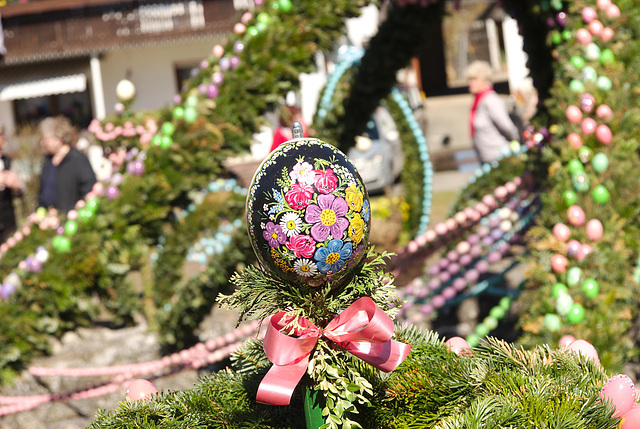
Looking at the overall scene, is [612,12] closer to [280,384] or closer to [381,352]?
[381,352]

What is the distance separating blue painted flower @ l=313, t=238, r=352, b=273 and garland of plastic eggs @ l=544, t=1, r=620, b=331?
1.73 metres

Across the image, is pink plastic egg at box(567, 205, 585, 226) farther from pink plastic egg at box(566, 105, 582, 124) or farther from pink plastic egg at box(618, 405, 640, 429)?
pink plastic egg at box(618, 405, 640, 429)

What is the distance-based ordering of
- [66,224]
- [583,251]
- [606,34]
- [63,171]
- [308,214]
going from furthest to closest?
1. [63,171]
2. [66,224]
3. [606,34]
4. [583,251]
5. [308,214]

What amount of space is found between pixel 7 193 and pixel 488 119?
14.2 feet

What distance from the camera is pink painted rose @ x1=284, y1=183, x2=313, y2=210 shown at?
4.42 ft

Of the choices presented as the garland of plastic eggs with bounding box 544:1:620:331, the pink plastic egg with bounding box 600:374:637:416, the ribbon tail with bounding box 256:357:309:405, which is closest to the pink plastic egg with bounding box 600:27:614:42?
the garland of plastic eggs with bounding box 544:1:620:331

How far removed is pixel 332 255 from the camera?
136 cm

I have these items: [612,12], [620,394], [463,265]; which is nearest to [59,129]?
[463,265]

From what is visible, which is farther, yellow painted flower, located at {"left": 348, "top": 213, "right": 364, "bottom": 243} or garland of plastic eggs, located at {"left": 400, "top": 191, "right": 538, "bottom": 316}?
garland of plastic eggs, located at {"left": 400, "top": 191, "right": 538, "bottom": 316}

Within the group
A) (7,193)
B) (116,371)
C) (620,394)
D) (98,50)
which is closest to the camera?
(620,394)

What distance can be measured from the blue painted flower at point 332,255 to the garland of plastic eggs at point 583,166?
1734 millimetres

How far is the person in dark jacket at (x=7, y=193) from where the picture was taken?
19.1ft

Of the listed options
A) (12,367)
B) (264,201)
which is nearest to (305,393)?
(264,201)

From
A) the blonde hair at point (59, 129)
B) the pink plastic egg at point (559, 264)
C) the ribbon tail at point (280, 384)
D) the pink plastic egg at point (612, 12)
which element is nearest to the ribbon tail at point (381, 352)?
the ribbon tail at point (280, 384)
